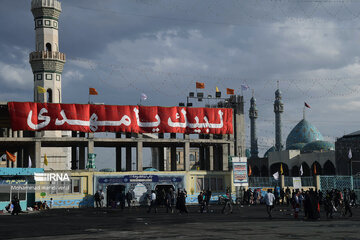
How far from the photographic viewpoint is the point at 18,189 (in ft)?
127

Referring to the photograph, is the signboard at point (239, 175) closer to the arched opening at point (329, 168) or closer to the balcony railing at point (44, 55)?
the balcony railing at point (44, 55)

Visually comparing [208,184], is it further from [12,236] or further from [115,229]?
[12,236]

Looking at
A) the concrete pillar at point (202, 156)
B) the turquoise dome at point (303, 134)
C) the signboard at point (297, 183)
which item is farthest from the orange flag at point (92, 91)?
the turquoise dome at point (303, 134)

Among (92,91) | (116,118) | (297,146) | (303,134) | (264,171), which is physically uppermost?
(303,134)

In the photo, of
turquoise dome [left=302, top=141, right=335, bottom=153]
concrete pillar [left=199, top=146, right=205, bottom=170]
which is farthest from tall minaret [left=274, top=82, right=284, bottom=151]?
concrete pillar [left=199, top=146, right=205, bottom=170]

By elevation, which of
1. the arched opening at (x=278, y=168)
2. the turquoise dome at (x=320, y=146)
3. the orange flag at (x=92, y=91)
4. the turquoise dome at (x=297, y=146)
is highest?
the orange flag at (x=92, y=91)

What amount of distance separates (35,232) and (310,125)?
112968mm

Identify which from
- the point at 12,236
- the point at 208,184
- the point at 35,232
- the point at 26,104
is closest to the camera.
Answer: the point at 12,236

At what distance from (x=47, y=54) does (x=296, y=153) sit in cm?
5556

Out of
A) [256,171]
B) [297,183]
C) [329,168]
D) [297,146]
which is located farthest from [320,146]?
[297,183]

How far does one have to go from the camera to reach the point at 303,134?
4884 inches

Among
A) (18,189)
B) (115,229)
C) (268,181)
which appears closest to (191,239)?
(115,229)

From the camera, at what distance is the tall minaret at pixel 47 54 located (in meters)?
59.4

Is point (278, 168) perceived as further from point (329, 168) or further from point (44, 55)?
point (44, 55)
